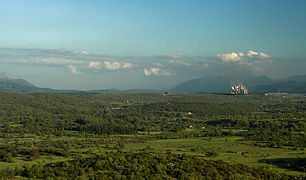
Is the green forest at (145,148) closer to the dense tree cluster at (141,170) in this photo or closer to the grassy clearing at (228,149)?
the dense tree cluster at (141,170)

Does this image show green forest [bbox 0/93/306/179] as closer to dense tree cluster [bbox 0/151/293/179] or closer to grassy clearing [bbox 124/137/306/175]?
dense tree cluster [bbox 0/151/293/179]

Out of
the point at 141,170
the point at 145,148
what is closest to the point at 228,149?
the point at 145,148

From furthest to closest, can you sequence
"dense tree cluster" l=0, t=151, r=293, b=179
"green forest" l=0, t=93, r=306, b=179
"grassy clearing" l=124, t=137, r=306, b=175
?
"grassy clearing" l=124, t=137, r=306, b=175
"green forest" l=0, t=93, r=306, b=179
"dense tree cluster" l=0, t=151, r=293, b=179

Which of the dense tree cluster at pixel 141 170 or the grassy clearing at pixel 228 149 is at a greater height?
the dense tree cluster at pixel 141 170

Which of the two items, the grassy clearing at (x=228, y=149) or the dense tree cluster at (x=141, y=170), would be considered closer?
the dense tree cluster at (x=141, y=170)

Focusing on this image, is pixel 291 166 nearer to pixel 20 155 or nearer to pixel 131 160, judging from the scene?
pixel 131 160

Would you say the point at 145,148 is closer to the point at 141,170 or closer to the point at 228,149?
the point at 228,149

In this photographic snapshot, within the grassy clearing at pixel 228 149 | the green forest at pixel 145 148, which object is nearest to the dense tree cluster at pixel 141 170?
the green forest at pixel 145 148

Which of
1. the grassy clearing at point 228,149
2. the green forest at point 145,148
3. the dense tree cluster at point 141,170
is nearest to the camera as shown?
the dense tree cluster at point 141,170

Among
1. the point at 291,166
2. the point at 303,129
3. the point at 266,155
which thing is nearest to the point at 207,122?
the point at 303,129

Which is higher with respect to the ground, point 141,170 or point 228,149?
point 141,170

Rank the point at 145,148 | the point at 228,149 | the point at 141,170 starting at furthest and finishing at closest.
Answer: the point at 228,149 → the point at 145,148 → the point at 141,170

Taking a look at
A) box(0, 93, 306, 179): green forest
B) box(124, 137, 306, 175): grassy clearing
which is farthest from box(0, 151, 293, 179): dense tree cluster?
Result: box(124, 137, 306, 175): grassy clearing
